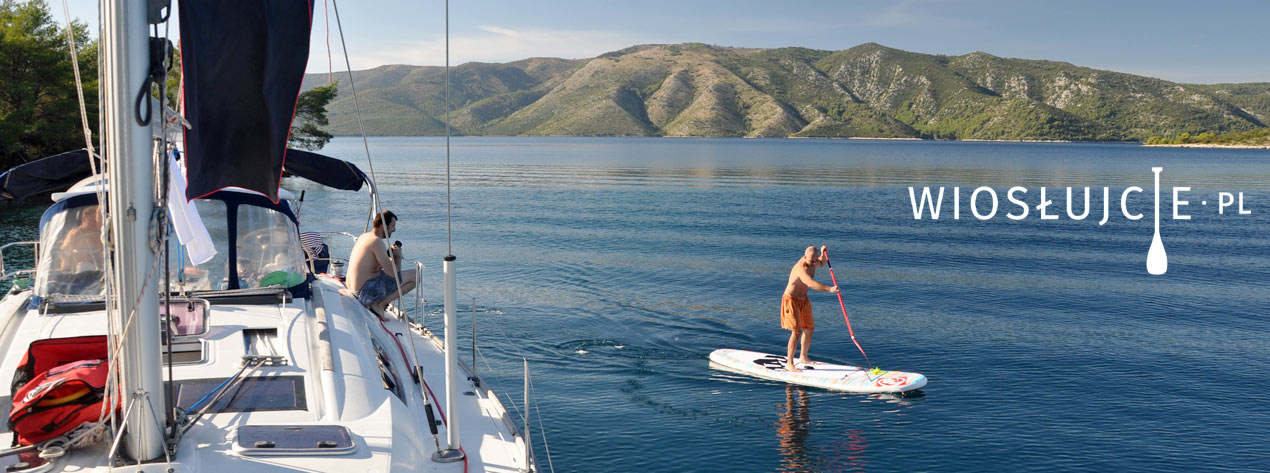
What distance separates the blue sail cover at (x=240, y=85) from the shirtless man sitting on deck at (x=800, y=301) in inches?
379

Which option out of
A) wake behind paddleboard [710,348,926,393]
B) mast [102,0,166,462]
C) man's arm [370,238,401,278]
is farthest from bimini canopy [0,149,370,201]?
wake behind paddleboard [710,348,926,393]

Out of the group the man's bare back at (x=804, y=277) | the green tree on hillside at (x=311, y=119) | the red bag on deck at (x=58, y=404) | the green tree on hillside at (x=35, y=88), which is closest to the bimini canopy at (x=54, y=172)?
the red bag on deck at (x=58, y=404)

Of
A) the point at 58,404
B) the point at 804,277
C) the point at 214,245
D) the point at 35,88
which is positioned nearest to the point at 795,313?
the point at 804,277

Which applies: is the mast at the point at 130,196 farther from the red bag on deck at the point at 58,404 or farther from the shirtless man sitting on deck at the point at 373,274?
the shirtless man sitting on deck at the point at 373,274

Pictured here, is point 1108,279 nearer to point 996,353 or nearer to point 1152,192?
point 996,353

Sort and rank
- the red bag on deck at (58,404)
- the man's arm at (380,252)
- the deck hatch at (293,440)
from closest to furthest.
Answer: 1. the red bag on deck at (58,404)
2. the deck hatch at (293,440)
3. the man's arm at (380,252)

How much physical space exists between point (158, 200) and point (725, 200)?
43.5 metres

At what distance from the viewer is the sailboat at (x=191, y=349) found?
457cm

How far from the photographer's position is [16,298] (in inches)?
337

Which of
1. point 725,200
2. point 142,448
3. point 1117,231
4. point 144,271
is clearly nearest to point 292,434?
point 142,448

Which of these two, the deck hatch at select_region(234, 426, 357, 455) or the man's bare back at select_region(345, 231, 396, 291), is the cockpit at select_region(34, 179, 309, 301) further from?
the deck hatch at select_region(234, 426, 357, 455)

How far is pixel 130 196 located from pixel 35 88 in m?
48.9

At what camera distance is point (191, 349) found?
6977 millimetres

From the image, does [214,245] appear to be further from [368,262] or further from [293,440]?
[293,440]
